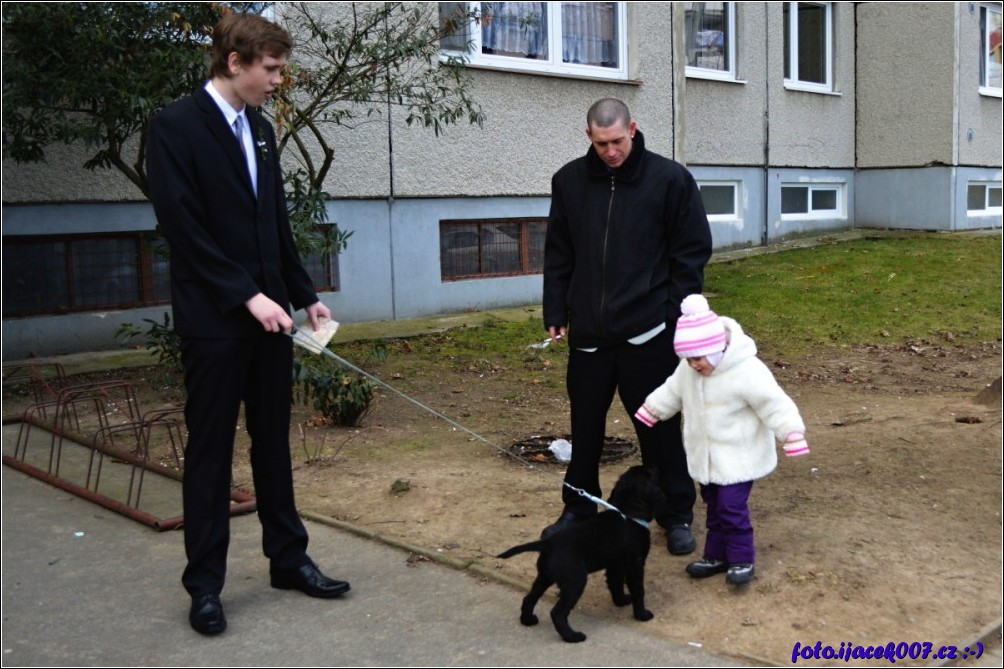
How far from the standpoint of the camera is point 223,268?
3.69 meters

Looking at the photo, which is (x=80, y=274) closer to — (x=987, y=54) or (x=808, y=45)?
(x=808, y=45)

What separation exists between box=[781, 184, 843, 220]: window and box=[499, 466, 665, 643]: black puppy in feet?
43.1

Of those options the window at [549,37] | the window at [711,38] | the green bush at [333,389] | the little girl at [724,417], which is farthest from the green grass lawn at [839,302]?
the little girl at [724,417]

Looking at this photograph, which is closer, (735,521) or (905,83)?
(735,521)

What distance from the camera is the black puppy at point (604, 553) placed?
3693 mm

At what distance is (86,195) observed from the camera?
9.20 meters

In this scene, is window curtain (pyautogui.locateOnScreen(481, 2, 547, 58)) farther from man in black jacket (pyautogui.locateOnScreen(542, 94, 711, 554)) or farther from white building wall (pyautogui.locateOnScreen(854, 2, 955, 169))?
man in black jacket (pyautogui.locateOnScreen(542, 94, 711, 554))

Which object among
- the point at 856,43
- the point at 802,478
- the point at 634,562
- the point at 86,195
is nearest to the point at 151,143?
the point at 634,562

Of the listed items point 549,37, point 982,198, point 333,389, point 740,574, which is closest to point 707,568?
point 740,574

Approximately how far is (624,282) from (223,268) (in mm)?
1575

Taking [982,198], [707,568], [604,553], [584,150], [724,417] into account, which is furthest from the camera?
[982,198]

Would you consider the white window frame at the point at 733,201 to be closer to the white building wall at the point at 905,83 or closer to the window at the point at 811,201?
the window at the point at 811,201

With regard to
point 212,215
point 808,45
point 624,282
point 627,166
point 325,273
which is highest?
point 808,45

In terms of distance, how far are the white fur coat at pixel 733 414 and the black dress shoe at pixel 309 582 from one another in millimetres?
1401
